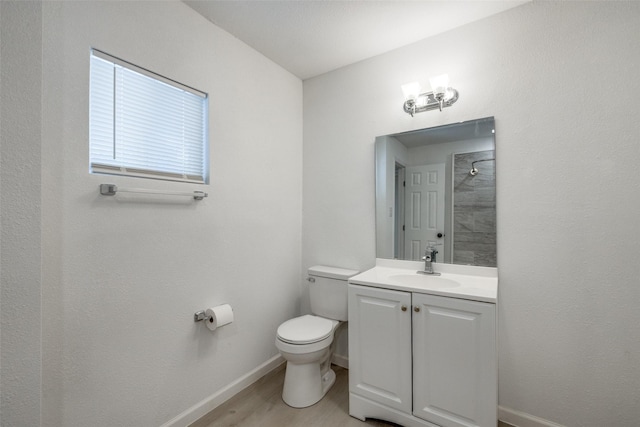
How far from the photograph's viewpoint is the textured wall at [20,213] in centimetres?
85

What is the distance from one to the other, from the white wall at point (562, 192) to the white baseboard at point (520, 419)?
0.06ft

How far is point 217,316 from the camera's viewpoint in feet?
5.54

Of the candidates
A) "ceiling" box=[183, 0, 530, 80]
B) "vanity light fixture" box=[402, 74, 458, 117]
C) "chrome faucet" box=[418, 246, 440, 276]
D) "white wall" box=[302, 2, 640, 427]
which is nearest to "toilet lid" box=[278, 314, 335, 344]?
"chrome faucet" box=[418, 246, 440, 276]

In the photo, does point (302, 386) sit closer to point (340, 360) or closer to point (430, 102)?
point (340, 360)

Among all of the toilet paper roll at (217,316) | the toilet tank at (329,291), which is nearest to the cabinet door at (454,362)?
the toilet tank at (329,291)

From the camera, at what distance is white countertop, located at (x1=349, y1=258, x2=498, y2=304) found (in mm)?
1452

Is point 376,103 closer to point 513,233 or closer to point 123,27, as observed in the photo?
point 513,233

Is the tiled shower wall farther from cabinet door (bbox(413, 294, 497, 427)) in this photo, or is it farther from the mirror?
cabinet door (bbox(413, 294, 497, 427))

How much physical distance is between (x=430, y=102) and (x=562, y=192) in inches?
37.1

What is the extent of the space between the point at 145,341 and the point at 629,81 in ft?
9.24

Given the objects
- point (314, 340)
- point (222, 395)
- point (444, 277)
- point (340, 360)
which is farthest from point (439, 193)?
point (222, 395)

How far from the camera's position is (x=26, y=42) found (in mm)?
898

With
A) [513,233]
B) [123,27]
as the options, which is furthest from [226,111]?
[513,233]

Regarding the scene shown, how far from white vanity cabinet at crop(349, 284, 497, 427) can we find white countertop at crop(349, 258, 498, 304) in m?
0.03
